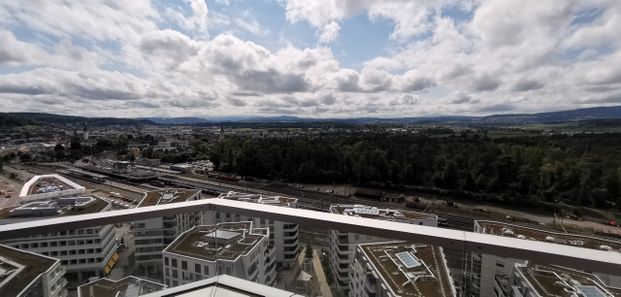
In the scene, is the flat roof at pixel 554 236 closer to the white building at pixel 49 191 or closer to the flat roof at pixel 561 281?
the flat roof at pixel 561 281

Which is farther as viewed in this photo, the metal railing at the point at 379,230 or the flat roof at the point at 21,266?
the flat roof at the point at 21,266

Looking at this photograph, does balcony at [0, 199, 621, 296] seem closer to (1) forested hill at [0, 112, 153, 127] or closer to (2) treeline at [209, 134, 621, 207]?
(2) treeline at [209, 134, 621, 207]

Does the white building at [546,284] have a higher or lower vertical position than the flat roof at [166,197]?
higher

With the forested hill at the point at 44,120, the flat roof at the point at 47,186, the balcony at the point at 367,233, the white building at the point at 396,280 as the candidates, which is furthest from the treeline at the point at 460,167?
the forested hill at the point at 44,120

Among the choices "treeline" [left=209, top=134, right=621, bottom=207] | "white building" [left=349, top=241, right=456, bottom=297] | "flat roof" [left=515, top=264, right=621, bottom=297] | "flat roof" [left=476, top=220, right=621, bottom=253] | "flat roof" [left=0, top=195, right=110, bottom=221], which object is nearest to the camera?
Answer: "flat roof" [left=515, top=264, right=621, bottom=297]

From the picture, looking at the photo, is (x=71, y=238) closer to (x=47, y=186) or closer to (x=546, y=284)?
(x=546, y=284)

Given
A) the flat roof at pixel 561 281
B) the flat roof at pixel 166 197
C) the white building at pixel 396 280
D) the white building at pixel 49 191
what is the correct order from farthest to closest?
the white building at pixel 49 191, the flat roof at pixel 166 197, the white building at pixel 396 280, the flat roof at pixel 561 281

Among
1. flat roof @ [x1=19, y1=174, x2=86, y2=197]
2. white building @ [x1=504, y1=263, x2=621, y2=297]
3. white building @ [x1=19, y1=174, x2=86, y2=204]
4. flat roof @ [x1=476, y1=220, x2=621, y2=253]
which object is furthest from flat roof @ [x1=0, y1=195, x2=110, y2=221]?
flat roof @ [x1=476, y1=220, x2=621, y2=253]
